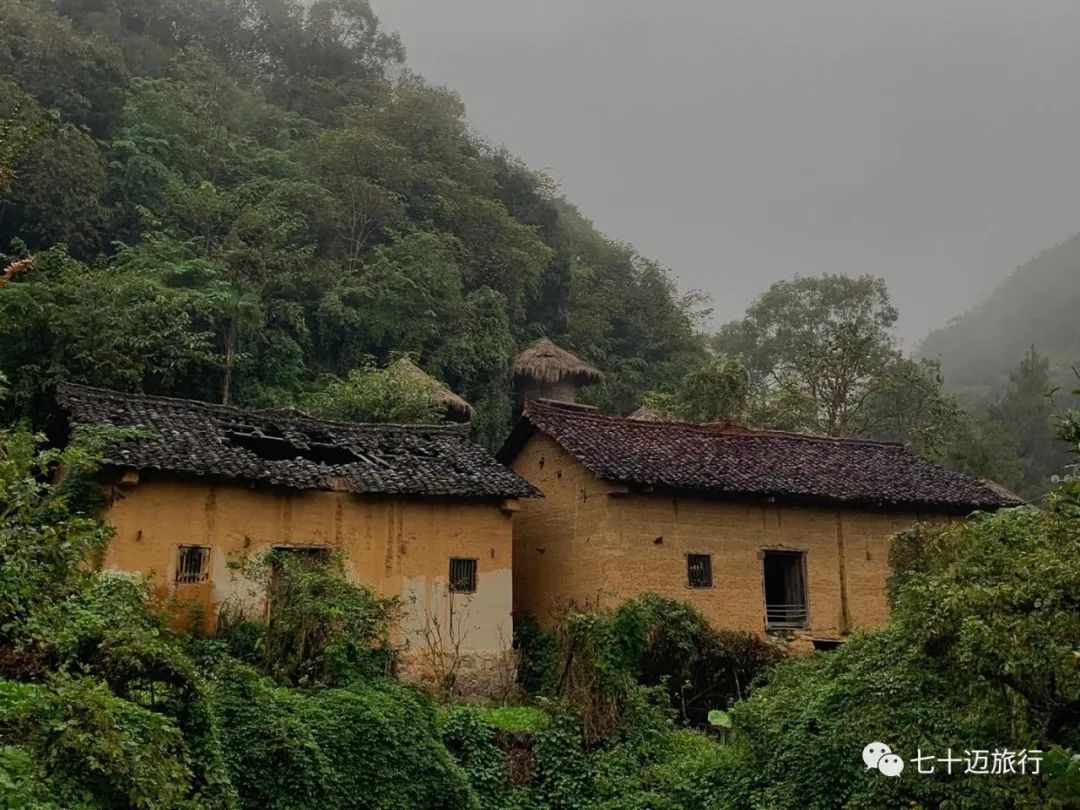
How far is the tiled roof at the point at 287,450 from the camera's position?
15.2 metres

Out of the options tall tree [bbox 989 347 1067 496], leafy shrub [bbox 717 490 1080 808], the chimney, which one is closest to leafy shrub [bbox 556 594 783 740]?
leafy shrub [bbox 717 490 1080 808]

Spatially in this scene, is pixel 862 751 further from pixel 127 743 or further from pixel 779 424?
pixel 779 424

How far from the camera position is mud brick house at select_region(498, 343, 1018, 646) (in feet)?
57.0

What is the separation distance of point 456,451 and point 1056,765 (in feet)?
47.1

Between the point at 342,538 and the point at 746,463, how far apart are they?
25.7ft

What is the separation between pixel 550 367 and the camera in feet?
103

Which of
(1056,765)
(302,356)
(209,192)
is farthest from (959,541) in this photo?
(209,192)

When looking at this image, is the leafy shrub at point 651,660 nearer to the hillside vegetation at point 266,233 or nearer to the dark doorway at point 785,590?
the dark doorway at point 785,590

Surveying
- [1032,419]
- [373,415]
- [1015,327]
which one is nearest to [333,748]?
[373,415]

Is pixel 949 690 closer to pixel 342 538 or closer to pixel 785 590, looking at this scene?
pixel 785 590

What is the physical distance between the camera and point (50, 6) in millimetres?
39406

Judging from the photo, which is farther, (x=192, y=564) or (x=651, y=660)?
(x=651, y=660)

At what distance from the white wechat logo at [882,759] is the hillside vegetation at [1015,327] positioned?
5313cm

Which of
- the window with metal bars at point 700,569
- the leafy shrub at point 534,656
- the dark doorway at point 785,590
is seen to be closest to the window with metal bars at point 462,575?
the leafy shrub at point 534,656
